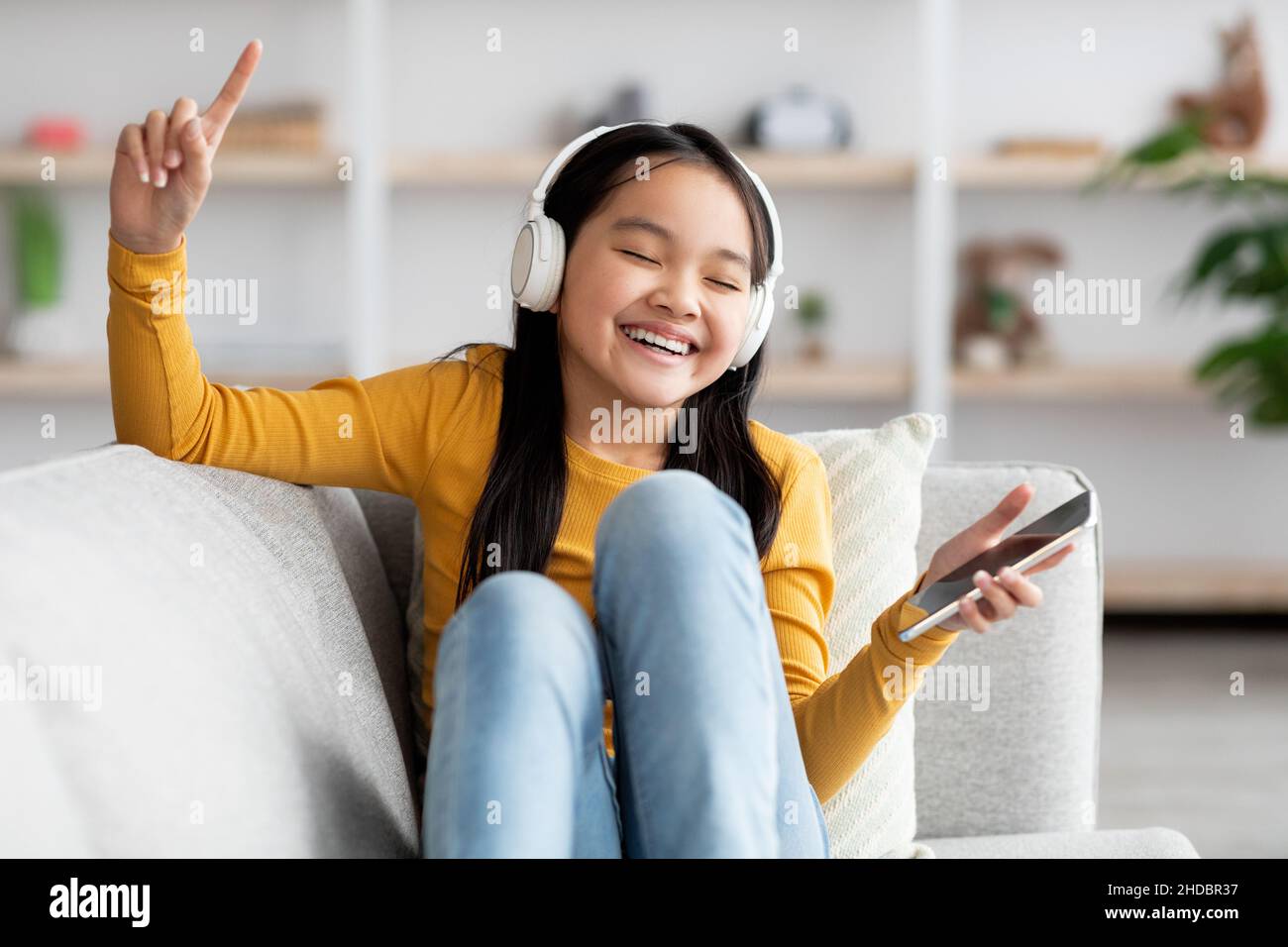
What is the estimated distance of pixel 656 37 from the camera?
3.52 metres

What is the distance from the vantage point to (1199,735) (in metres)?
2.64

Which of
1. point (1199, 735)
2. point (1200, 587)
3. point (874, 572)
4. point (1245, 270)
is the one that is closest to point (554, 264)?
point (874, 572)

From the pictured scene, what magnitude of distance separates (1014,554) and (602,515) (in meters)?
0.29

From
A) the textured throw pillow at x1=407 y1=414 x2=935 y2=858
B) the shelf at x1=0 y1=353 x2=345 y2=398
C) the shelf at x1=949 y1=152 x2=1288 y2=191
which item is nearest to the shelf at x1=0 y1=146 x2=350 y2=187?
the shelf at x1=0 y1=353 x2=345 y2=398

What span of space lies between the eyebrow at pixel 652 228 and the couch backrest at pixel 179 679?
1.23ft

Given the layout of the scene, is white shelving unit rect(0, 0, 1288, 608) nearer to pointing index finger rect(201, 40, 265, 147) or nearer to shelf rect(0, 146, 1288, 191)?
shelf rect(0, 146, 1288, 191)

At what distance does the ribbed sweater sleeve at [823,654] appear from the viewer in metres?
1.00

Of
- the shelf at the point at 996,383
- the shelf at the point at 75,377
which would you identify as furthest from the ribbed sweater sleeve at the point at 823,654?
the shelf at the point at 75,377

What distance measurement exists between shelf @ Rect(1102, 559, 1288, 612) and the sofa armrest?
2169 millimetres

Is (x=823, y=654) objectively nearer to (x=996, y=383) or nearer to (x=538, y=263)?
(x=538, y=263)

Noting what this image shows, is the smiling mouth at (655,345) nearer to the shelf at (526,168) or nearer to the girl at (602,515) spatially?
the girl at (602,515)

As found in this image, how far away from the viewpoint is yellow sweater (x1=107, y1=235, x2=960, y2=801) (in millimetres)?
1004
